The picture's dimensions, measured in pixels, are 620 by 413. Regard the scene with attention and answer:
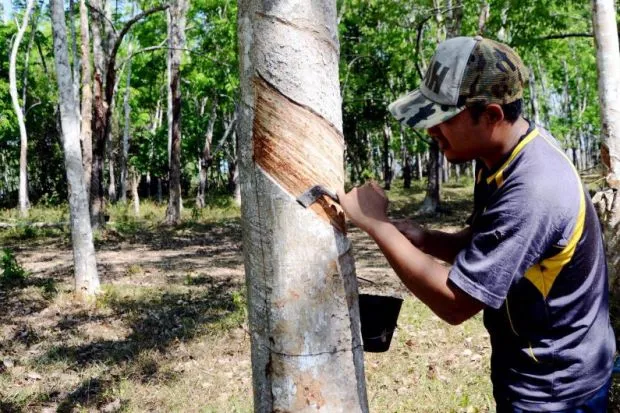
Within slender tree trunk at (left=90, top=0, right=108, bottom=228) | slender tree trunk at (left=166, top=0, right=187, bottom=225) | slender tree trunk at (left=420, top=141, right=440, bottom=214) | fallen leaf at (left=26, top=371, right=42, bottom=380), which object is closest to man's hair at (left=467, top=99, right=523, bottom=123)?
fallen leaf at (left=26, top=371, right=42, bottom=380)

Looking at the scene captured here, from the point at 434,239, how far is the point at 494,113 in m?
0.53

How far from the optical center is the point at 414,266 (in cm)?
149

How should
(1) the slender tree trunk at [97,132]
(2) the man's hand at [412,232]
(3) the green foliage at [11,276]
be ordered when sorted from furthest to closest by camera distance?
(1) the slender tree trunk at [97,132]
(3) the green foliage at [11,276]
(2) the man's hand at [412,232]

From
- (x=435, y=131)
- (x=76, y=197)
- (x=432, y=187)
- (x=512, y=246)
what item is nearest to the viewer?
(x=512, y=246)

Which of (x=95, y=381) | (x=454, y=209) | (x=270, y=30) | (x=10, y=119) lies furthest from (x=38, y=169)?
(x=270, y=30)

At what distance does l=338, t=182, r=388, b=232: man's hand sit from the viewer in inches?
61.7

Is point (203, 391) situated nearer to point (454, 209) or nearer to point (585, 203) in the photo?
point (585, 203)

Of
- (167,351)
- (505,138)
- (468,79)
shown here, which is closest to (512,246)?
(505,138)

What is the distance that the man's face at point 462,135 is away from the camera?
1.58m

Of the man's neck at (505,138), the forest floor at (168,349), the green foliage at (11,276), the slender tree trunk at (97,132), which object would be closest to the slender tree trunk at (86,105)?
the slender tree trunk at (97,132)

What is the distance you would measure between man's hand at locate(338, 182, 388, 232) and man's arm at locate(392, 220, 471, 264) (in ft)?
0.78

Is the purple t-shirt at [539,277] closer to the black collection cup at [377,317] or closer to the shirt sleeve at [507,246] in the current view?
the shirt sleeve at [507,246]

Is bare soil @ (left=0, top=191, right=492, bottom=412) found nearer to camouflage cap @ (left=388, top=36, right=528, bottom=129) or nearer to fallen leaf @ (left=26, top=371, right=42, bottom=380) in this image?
fallen leaf @ (left=26, top=371, right=42, bottom=380)

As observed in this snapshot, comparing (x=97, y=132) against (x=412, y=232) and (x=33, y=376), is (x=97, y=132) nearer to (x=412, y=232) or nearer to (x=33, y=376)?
(x=33, y=376)
